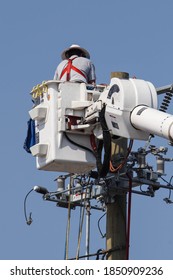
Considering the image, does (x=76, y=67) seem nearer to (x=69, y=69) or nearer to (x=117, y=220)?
(x=69, y=69)

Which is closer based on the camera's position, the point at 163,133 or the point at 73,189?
the point at 163,133

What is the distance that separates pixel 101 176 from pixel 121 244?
196 centimetres

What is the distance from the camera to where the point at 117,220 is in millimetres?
26609

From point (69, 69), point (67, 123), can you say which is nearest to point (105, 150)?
point (67, 123)

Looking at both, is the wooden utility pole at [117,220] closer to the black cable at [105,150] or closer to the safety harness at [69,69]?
the safety harness at [69,69]

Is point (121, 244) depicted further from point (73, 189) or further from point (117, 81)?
point (117, 81)

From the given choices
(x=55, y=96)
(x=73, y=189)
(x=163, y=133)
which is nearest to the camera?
(x=163, y=133)

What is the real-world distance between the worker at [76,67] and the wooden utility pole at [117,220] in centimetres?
35

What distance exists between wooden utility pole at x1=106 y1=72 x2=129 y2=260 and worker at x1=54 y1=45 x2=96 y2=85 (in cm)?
35

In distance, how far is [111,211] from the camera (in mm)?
26734

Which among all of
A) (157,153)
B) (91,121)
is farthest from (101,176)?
(157,153)

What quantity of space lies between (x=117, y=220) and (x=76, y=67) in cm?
232

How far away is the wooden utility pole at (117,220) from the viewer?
26422 mm

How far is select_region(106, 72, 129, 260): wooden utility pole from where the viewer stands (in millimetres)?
26422
